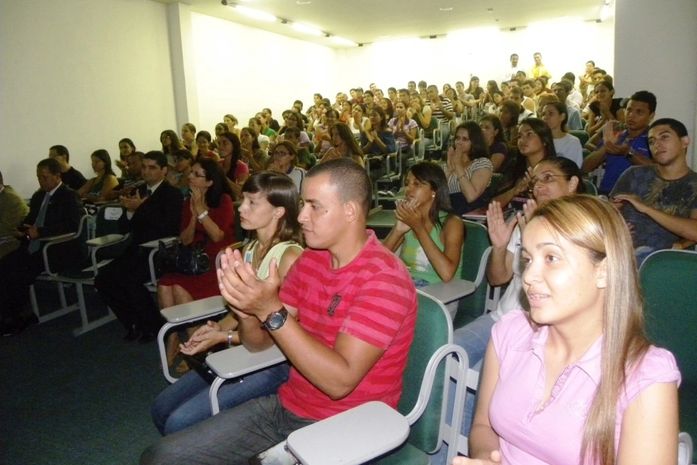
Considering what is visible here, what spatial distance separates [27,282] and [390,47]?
1332cm

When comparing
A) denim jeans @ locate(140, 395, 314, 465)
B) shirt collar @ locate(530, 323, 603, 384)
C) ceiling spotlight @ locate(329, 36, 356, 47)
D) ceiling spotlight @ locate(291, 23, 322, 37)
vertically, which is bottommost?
denim jeans @ locate(140, 395, 314, 465)

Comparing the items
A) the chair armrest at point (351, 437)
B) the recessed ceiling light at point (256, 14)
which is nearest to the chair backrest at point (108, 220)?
the chair armrest at point (351, 437)

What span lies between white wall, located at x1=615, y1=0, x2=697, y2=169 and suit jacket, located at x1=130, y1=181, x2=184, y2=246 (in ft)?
13.5

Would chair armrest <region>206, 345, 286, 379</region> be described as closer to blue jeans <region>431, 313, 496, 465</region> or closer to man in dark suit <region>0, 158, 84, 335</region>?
blue jeans <region>431, 313, 496, 465</region>

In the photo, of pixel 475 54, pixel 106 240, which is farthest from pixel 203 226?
pixel 475 54

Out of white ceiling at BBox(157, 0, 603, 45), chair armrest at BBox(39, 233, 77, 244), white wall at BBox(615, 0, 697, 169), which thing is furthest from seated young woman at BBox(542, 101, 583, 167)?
white ceiling at BBox(157, 0, 603, 45)

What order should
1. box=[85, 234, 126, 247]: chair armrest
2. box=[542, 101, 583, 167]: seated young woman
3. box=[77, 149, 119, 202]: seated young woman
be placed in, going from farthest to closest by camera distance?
box=[77, 149, 119, 202]: seated young woman
box=[542, 101, 583, 167]: seated young woman
box=[85, 234, 126, 247]: chair armrest

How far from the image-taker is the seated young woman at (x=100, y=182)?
5484mm

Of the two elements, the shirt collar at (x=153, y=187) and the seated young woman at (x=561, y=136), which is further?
the seated young woman at (x=561, y=136)

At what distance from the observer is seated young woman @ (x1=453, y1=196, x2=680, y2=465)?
3.10 feet

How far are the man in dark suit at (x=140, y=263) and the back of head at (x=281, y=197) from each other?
63.2 inches

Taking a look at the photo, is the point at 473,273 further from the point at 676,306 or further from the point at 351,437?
the point at 351,437

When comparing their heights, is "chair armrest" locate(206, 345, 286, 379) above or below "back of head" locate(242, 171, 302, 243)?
below

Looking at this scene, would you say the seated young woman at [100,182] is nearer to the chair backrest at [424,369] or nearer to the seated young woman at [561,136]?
the seated young woman at [561,136]
